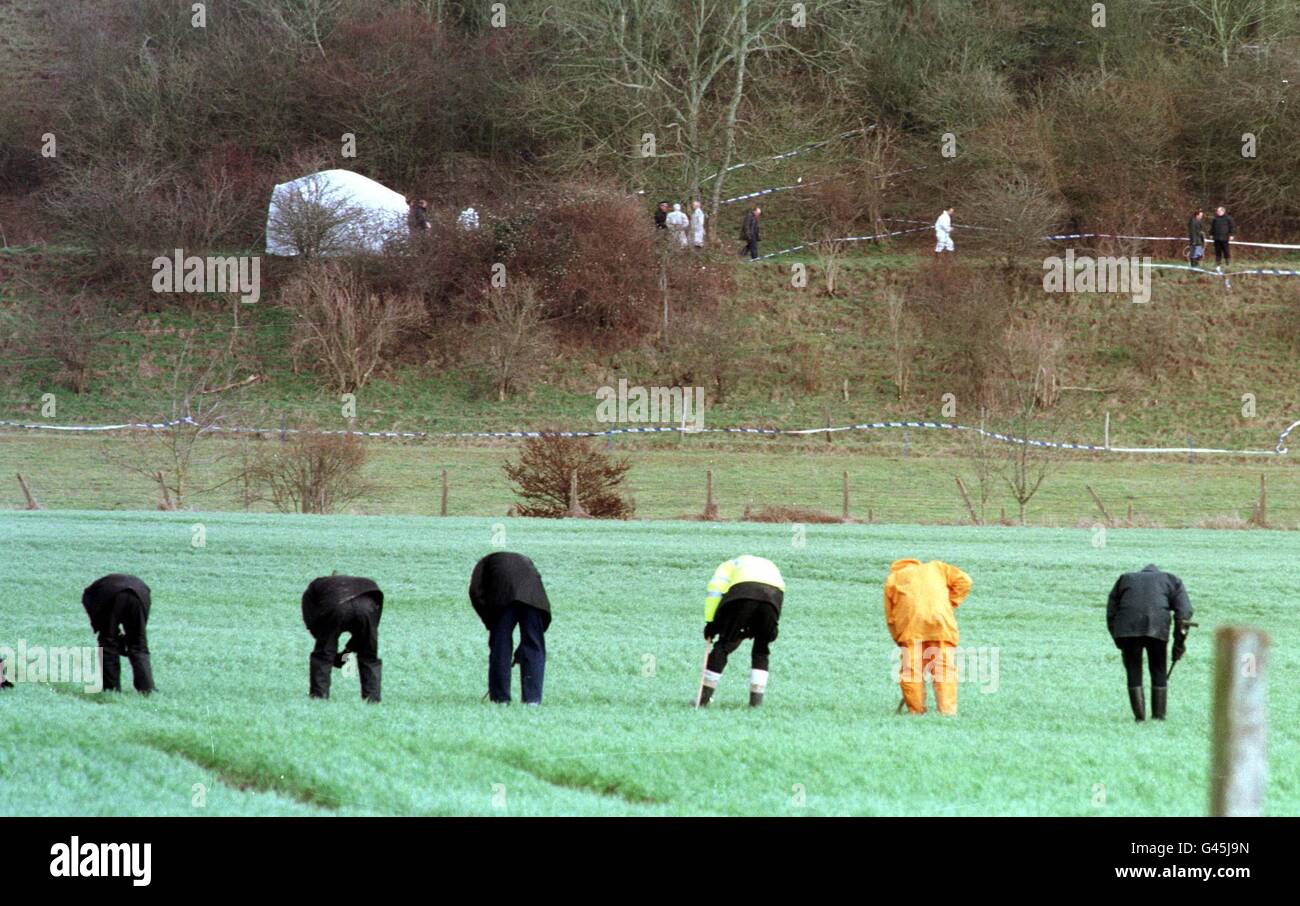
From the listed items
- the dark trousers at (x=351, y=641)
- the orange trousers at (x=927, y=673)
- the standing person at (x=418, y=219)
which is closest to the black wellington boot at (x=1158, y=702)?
the orange trousers at (x=927, y=673)

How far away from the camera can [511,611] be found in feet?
Result: 48.5

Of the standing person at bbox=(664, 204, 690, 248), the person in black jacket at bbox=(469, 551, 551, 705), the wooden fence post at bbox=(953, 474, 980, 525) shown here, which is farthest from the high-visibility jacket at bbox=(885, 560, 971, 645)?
the standing person at bbox=(664, 204, 690, 248)

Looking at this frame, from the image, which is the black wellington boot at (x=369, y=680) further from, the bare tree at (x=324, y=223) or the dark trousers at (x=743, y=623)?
the bare tree at (x=324, y=223)

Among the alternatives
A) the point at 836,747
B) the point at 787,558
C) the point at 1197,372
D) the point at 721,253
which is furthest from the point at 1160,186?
the point at 836,747

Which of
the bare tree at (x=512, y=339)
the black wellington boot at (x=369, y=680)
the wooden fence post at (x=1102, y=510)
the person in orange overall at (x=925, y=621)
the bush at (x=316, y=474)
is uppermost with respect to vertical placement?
the bare tree at (x=512, y=339)

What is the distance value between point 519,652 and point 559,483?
24905mm

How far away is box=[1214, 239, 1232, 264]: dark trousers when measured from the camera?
6055 cm

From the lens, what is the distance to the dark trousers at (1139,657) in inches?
584

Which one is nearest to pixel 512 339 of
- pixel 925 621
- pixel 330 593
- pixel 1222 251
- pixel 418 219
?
pixel 418 219

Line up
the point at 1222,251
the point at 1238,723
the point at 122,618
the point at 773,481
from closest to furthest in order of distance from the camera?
1. the point at 1238,723
2. the point at 122,618
3. the point at 773,481
4. the point at 1222,251

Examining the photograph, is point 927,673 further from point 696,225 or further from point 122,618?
point 696,225

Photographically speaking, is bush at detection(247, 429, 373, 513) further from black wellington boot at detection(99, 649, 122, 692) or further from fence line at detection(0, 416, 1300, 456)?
black wellington boot at detection(99, 649, 122, 692)

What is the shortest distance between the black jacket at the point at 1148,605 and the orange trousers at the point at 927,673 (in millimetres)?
1475
